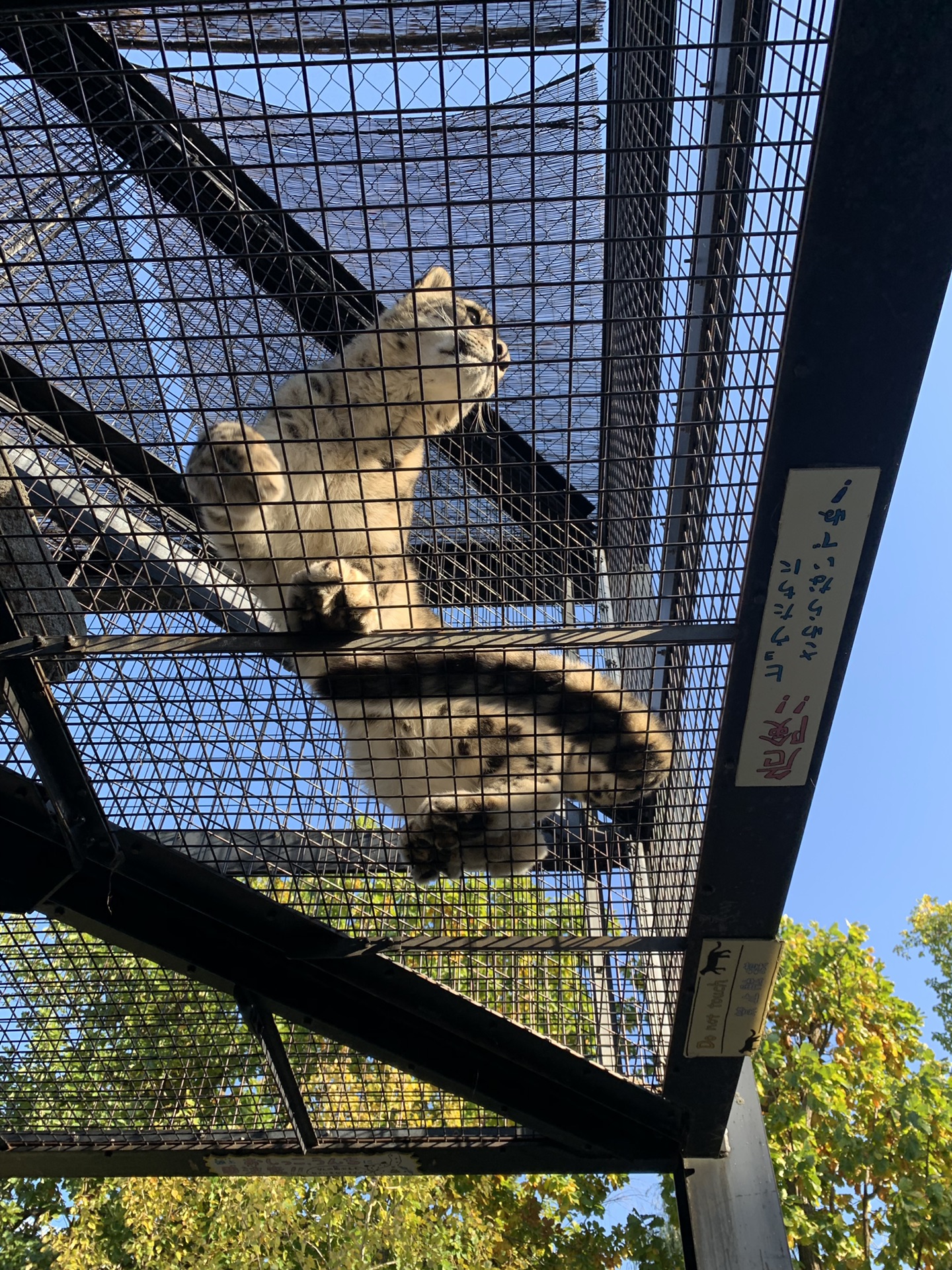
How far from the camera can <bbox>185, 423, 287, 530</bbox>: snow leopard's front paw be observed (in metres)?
2.01

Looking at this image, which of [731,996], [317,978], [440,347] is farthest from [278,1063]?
[440,347]

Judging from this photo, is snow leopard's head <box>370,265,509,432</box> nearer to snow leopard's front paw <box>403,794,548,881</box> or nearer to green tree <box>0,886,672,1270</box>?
snow leopard's front paw <box>403,794,548,881</box>

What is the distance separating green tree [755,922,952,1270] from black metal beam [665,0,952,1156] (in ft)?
14.2

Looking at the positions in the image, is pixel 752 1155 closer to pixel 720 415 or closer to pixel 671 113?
pixel 720 415

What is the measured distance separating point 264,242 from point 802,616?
172 cm

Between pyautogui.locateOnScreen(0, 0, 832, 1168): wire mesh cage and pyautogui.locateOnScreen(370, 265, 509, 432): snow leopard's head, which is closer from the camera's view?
pyautogui.locateOnScreen(0, 0, 832, 1168): wire mesh cage

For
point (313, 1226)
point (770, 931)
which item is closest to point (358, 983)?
point (770, 931)

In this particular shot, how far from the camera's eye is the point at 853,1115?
645 centimetres

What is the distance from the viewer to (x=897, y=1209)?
562 cm

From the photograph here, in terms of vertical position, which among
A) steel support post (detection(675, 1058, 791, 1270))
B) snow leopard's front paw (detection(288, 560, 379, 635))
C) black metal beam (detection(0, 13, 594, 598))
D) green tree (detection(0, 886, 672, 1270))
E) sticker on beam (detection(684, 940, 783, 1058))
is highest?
black metal beam (detection(0, 13, 594, 598))

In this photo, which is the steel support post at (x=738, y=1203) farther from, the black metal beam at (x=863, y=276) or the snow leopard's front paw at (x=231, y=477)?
the snow leopard's front paw at (x=231, y=477)

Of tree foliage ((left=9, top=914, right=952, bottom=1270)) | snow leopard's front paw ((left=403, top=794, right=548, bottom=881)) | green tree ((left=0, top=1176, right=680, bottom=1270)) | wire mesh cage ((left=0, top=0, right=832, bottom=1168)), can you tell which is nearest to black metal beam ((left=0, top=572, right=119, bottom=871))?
wire mesh cage ((left=0, top=0, right=832, bottom=1168))

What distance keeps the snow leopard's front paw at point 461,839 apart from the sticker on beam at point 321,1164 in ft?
2.62

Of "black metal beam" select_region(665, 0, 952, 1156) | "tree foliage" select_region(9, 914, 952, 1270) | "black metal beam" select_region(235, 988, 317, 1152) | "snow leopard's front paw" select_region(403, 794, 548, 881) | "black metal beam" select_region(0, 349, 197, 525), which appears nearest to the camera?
"black metal beam" select_region(665, 0, 952, 1156)
